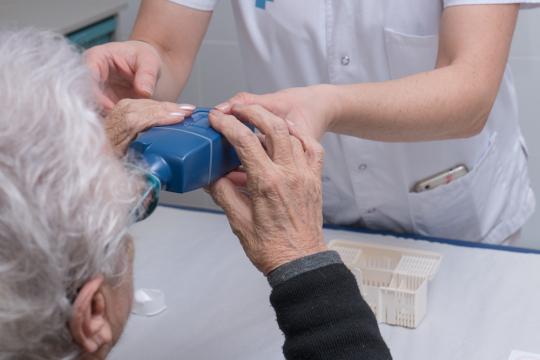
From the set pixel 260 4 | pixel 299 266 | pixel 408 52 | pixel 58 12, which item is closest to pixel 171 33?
pixel 260 4

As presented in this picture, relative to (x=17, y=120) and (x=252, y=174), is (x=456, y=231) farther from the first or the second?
(x=17, y=120)

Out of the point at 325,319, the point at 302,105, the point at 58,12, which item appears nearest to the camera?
the point at 325,319

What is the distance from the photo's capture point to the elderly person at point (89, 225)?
0.79 m

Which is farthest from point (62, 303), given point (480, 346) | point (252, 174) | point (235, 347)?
point (480, 346)

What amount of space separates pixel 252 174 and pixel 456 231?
75 centimetres

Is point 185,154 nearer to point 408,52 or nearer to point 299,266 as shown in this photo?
point 299,266

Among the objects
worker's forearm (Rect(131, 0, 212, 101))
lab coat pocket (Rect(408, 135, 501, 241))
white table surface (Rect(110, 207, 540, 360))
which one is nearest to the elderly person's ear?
white table surface (Rect(110, 207, 540, 360))

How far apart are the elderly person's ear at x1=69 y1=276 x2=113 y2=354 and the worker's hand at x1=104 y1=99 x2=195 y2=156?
0.76 feet

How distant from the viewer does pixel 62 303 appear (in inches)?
32.6

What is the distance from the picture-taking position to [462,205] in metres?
1.64

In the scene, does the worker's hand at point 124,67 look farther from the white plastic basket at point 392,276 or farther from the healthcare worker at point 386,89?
the white plastic basket at point 392,276

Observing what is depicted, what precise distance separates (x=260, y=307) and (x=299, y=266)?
45 cm

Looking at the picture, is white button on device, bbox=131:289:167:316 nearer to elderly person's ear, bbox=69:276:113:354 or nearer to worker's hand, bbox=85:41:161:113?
worker's hand, bbox=85:41:161:113

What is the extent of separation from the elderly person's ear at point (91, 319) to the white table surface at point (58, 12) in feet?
4.95
